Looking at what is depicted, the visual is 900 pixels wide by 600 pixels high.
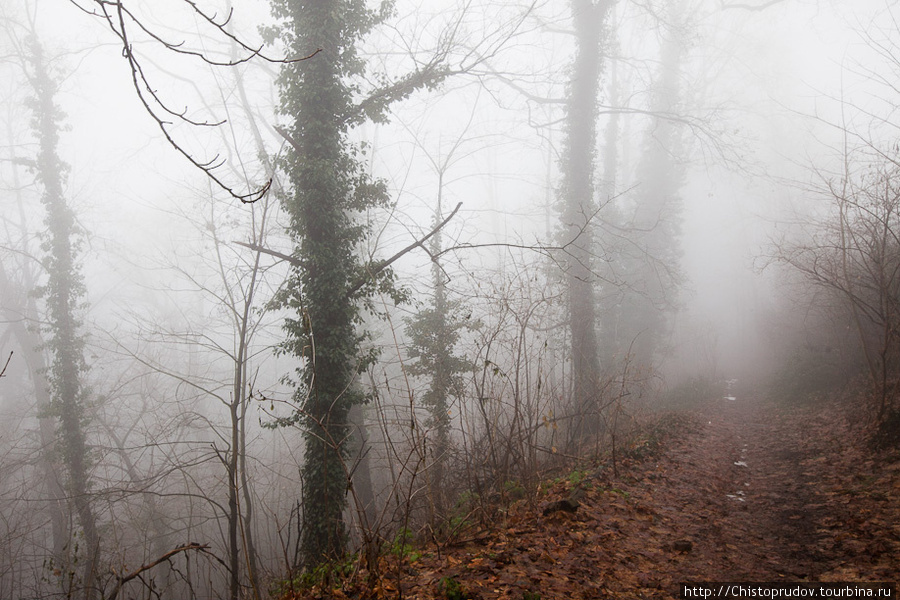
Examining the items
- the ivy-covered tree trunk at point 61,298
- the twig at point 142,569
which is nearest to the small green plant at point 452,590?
the twig at point 142,569

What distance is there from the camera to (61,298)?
13.3 meters

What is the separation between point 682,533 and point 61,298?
1600 cm

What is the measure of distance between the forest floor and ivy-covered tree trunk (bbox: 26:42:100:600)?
12.0 meters

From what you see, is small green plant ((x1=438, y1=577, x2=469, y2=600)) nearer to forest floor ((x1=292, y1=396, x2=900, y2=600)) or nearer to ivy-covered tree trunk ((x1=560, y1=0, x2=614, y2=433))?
forest floor ((x1=292, y1=396, x2=900, y2=600))

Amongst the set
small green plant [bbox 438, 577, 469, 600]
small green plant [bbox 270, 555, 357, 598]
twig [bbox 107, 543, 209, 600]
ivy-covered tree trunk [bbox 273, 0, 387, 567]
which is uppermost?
ivy-covered tree trunk [bbox 273, 0, 387, 567]

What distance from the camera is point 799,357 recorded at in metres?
12.7

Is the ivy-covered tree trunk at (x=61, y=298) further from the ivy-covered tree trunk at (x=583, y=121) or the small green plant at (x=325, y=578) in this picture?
the ivy-covered tree trunk at (x=583, y=121)

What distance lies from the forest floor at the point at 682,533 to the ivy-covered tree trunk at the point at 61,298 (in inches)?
473

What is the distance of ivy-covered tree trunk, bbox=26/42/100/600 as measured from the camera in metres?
12.3

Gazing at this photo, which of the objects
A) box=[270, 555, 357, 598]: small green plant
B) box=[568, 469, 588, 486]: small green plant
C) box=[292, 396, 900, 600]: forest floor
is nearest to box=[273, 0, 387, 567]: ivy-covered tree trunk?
box=[270, 555, 357, 598]: small green plant

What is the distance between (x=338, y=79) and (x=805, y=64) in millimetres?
54756

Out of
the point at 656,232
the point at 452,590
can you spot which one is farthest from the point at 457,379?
the point at 656,232

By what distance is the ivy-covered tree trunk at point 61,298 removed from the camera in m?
12.3

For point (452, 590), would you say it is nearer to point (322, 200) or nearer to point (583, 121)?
point (322, 200)
